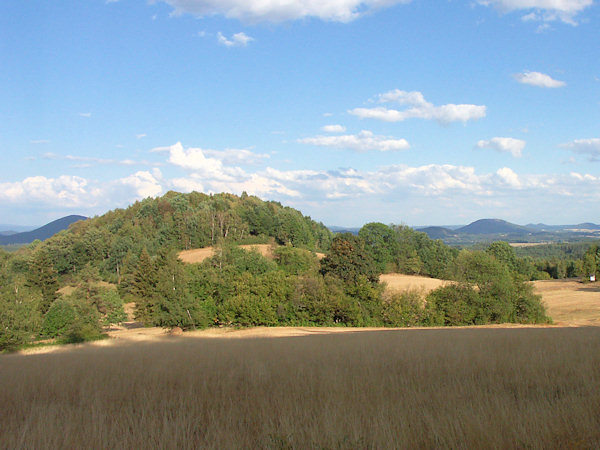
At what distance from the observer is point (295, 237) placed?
10094cm

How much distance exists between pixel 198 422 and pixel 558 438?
3103mm

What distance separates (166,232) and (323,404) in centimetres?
10451

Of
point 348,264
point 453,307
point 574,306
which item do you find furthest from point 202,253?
point 574,306

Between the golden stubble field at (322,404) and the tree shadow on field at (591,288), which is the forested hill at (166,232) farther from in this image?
the golden stubble field at (322,404)

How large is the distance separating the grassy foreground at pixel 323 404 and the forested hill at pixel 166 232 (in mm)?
83560

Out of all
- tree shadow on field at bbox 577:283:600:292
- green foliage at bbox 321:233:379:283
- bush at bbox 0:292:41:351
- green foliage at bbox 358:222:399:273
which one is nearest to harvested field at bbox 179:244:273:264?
green foliage at bbox 358:222:399:273

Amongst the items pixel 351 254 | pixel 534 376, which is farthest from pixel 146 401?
pixel 351 254

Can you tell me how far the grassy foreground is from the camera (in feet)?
11.3

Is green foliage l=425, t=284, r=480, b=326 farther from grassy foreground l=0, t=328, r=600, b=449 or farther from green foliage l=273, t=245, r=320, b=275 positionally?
grassy foreground l=0, t=328, r=600, b=449

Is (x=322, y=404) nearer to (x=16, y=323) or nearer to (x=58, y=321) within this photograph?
(x=16, y=323)

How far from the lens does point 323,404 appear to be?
15.3 ft

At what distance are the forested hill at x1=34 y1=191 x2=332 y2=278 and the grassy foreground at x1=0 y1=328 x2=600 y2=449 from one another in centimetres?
8356

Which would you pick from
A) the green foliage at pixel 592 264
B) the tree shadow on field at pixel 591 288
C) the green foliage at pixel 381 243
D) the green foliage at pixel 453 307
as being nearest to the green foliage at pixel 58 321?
the green foliage at pixel 453 307

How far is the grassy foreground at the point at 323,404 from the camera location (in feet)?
11.3
